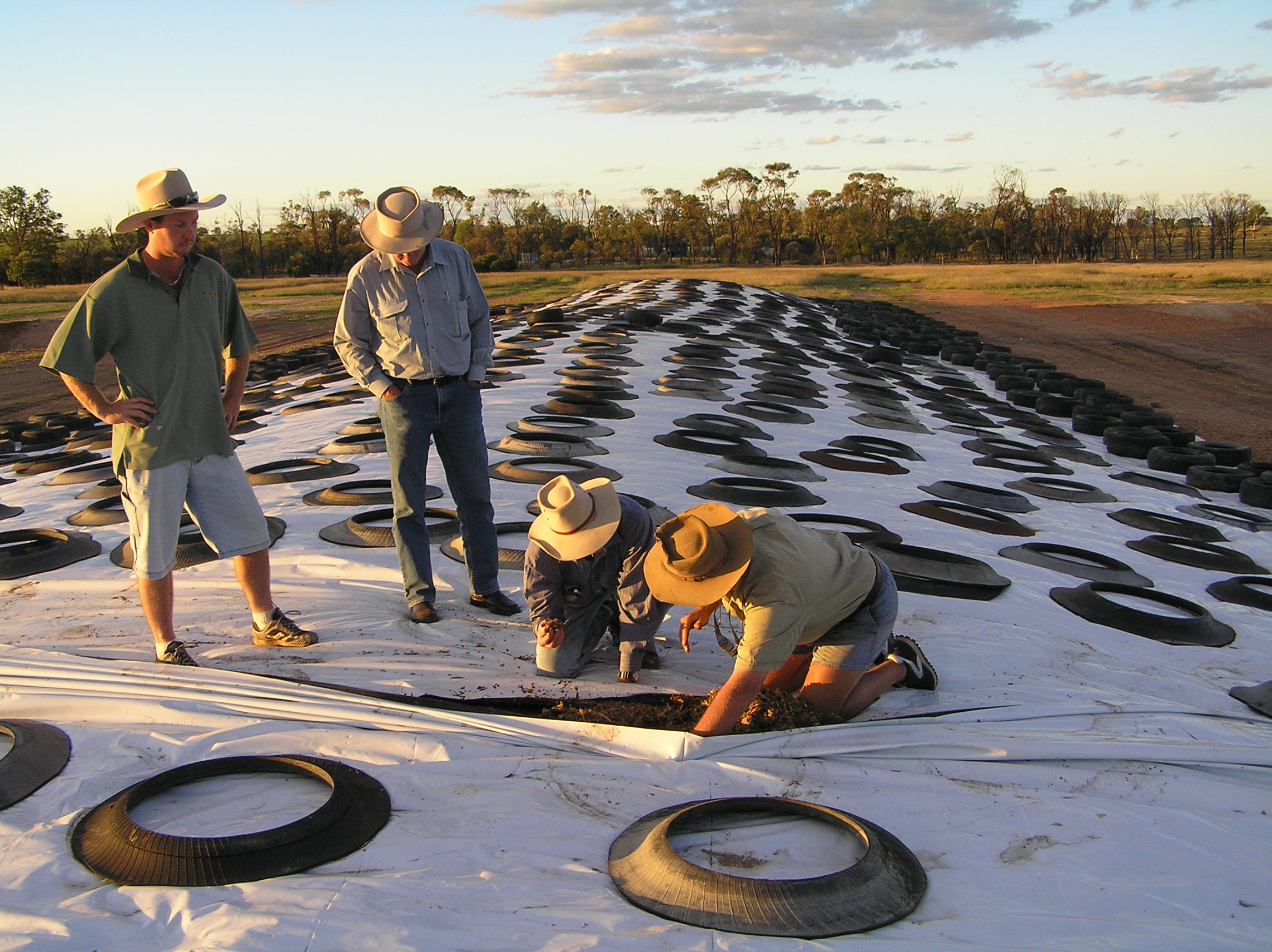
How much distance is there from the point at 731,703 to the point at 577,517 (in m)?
0.96

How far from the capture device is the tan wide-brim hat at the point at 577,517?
3.83 metres

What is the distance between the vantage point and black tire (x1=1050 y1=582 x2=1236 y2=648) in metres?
5.29

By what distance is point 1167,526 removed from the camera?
8125 millimetres

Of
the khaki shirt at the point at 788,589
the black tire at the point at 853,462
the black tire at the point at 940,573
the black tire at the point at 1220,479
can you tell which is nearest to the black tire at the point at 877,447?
the black tire at the point at 853,462

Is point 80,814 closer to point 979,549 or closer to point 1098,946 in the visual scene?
point 1098,946

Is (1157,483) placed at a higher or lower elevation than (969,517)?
lower

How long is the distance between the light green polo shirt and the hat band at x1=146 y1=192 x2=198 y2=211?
22 cm

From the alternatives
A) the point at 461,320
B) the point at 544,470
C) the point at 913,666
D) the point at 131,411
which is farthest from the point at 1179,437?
the point at 131,411

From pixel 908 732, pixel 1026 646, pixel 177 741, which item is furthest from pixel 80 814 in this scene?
pixel 1026 646

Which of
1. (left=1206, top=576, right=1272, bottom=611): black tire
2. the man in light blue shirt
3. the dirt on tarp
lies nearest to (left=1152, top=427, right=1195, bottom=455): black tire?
(left=1206, top=576, right=1272, bottom=611): black tire

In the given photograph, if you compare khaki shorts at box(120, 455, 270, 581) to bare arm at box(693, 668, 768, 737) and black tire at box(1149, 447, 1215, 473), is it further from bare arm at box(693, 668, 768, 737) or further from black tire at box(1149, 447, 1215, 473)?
black tire at box(1149, 447, 1215, 473)

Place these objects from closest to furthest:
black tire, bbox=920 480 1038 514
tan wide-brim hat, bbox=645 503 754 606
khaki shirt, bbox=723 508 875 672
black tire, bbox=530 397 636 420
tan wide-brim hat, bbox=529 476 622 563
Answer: tan wide-brim hat, bbox=645 503 754 606 < khaki shirt, bbox=723 508 875 672 < tan wide-brim hat, bbox=529 476 622 563 < black tire, bbox=920 480 1038 514 < black tire, bbox=530 397 636 420

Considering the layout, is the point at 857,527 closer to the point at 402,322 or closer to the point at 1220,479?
the point at 402,322

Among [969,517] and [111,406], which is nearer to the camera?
[111,406]
